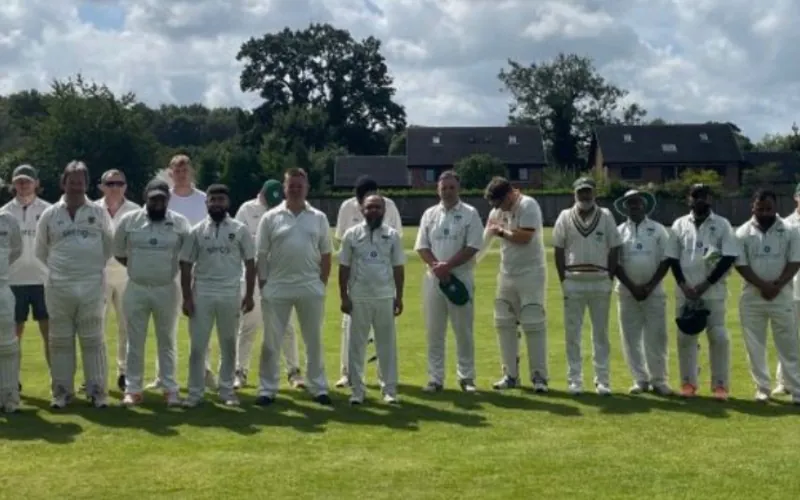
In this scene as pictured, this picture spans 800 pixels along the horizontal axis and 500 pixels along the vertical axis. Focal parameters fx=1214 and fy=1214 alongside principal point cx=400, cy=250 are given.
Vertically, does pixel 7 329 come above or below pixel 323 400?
Answer: above

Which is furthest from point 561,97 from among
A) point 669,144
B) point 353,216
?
point 353,216

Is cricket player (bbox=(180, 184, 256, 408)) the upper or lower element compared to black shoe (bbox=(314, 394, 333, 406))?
upper

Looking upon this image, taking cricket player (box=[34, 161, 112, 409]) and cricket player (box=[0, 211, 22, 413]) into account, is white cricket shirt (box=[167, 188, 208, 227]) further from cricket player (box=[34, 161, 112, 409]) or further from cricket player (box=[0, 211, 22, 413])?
cricket player (box=[0, 211, 22, 413])

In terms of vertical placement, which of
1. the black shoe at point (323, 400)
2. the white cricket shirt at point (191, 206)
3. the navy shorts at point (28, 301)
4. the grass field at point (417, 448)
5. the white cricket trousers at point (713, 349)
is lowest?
the grass field at point (417, 448)

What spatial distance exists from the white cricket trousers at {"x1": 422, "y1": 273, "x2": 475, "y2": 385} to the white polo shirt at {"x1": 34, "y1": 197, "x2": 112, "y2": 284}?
328 centimetres

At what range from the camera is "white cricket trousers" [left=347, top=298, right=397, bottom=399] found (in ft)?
37.6

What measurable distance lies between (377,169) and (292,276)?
78.9m

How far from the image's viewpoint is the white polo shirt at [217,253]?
36.3ft

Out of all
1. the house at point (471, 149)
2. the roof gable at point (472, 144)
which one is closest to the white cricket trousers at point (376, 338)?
the house at point (471, 149)

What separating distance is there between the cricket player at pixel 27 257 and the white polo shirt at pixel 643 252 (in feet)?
18.7

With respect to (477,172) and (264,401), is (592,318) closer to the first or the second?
(264,401)

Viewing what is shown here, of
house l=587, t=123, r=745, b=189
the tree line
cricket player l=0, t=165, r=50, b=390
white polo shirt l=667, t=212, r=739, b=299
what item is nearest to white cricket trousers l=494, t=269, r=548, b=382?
white polo shirt l=667, t=212, r=739, b=299

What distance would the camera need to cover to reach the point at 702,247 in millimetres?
11695

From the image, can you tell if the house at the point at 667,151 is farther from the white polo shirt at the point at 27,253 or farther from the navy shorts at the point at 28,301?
the white polo shirt at the point at 27,253
